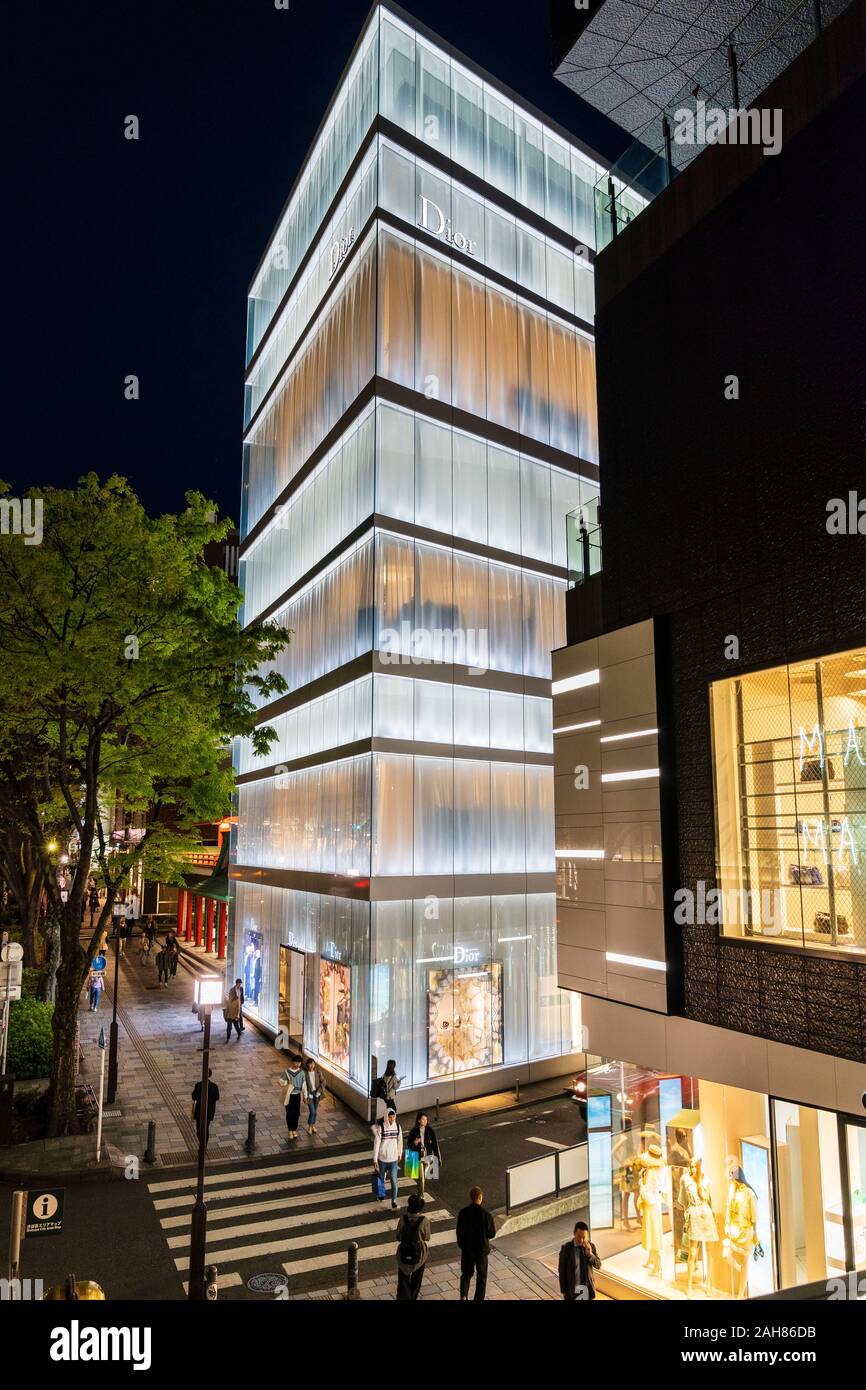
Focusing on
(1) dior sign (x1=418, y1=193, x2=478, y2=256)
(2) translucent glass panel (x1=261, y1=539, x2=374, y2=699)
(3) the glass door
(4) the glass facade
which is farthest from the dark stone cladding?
(1) dior sign (x1=418, y1=193, x2=478, y2=256)

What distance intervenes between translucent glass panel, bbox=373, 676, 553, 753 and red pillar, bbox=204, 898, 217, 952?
30.4m

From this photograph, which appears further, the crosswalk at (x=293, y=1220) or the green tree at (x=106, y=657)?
the green tree at (x=106, y=657)

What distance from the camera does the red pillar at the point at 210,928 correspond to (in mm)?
48031

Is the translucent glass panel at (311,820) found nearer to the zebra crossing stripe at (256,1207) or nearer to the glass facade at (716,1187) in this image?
the zebra crossing stripe at (256,1207)

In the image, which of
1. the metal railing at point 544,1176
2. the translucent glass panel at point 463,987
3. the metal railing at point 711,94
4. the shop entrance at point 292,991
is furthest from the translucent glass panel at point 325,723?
the metal railing at point 711,94

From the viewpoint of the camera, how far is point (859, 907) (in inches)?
344

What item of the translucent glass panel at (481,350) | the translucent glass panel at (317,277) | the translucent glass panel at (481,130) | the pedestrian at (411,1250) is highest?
the translucent glass panel at (481,130)

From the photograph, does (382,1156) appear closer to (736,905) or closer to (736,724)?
(736,905)

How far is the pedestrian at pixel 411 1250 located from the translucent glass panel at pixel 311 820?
10.2 meters

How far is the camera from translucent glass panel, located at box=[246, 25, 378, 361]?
23.2 meters

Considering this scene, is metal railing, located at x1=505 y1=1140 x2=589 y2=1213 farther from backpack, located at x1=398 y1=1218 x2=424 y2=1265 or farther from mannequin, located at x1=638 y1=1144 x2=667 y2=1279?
backpack, located at x1=398 y1=1218 x2=424 y2=1265

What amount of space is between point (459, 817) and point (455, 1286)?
38.3 feet

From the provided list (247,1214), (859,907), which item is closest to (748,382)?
(859,907)

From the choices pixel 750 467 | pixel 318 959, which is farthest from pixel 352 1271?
pixel 318 959
